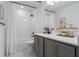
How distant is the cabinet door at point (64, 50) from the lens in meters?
1.71

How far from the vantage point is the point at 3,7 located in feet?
11.6

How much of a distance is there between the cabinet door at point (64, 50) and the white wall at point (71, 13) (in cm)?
89

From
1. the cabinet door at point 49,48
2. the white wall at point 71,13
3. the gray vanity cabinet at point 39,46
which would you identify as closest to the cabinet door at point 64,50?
the cabinet door at point 49,48

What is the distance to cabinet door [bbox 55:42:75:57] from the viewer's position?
1.71m

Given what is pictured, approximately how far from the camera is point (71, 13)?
9.63 feet

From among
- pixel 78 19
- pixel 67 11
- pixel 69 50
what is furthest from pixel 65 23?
pixel 69 50

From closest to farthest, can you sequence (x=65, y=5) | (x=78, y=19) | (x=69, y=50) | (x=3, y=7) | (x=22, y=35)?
(x=69, y=50)
(x=78, y=19)
(x=65, y=5)
(x=3, y=7)
(x=22, y=35)

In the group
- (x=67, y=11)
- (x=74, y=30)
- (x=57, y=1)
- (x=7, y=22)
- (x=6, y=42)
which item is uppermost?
(x=57, y=1)

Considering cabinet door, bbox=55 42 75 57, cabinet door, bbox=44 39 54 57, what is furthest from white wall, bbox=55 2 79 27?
cabinet door, bbox=55 42 75 57

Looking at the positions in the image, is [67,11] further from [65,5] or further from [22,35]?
[22,35]

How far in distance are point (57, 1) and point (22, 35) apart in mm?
3249

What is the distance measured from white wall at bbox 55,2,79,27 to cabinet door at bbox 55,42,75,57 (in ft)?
2.93

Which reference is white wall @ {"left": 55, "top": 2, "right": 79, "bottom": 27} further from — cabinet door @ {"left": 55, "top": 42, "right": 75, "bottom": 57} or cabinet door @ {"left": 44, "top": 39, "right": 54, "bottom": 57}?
cabinet door @ {"left": 55, "top": 42, "right": 75, "bottom": 57}

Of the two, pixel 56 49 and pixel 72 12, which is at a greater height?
pixel 72 12
